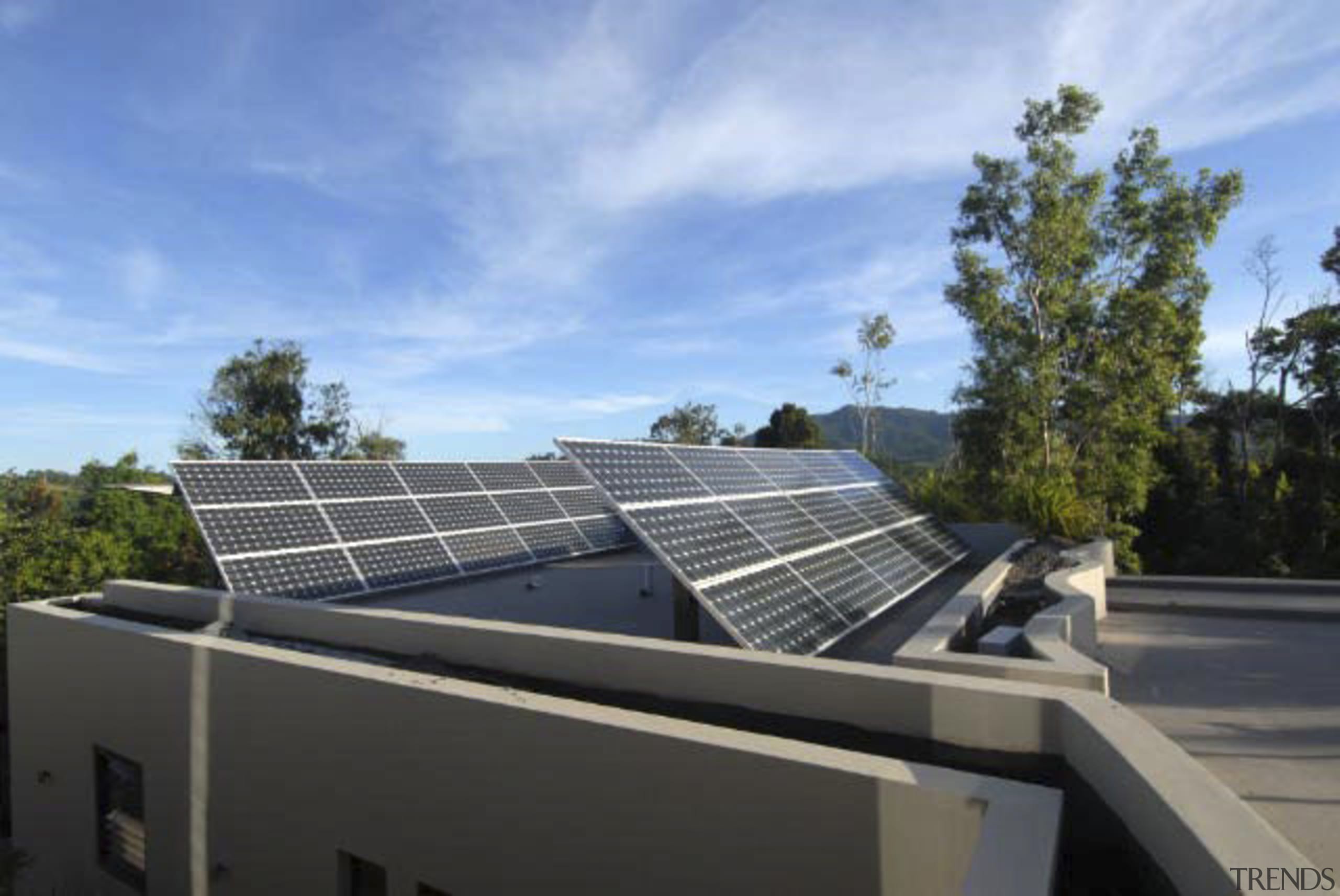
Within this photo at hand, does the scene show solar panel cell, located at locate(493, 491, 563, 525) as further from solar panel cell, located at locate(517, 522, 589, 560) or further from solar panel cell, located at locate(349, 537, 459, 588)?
solar panel cell, located at locate(349, 537, 459, 588)

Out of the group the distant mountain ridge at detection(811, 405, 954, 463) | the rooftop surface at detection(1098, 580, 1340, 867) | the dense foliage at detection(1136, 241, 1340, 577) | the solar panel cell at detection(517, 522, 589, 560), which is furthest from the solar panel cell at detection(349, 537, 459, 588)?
the distant mountain ridge at detection(811, 405, 954, 463)

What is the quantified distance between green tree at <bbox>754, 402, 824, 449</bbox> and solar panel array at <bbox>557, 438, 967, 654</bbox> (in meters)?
30.5

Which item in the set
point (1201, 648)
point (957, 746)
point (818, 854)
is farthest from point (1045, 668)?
point (1201, 648)

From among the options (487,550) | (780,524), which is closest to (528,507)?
(487,550)

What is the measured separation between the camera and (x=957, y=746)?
4.57 m

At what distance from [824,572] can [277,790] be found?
6.38 metres

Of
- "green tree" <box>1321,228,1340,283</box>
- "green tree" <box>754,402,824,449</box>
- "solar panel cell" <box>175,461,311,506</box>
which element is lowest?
"solar panel cell" <box>175,461,311,506</box>

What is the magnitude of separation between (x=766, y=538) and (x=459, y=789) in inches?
198

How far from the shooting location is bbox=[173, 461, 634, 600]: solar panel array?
11227mm

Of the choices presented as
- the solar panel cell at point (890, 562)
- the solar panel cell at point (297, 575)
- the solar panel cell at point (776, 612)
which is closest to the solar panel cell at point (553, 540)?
the solar panel cell at point (297, 575)

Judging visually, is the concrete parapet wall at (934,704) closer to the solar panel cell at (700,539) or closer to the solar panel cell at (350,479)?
the solar panel cell at (700,539)

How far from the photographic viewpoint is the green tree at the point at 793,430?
149ft

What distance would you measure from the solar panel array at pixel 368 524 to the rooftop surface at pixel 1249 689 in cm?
1050

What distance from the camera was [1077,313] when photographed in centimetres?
1814
